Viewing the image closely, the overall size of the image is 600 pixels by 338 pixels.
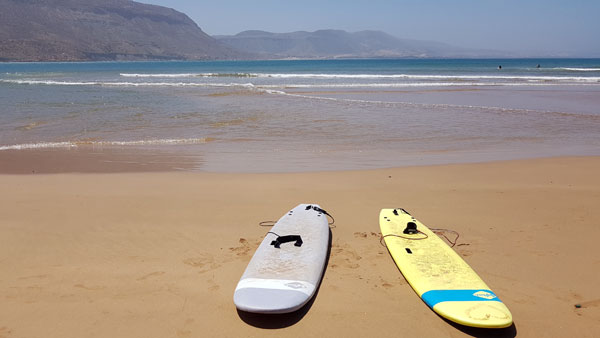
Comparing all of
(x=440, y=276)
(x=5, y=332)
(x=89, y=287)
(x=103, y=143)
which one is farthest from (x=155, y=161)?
(x=440, y=276)

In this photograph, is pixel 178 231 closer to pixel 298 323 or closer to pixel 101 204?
pixel 101 204

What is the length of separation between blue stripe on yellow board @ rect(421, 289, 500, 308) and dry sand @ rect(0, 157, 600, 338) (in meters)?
0.08

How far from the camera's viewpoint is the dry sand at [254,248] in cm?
296

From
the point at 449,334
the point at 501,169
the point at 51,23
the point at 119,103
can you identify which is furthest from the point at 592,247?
the point at 51,23

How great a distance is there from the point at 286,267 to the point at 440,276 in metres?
1.28

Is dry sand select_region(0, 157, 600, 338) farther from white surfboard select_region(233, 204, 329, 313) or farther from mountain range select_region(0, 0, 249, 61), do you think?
mountain range select_region(0, 0, 249, 61)

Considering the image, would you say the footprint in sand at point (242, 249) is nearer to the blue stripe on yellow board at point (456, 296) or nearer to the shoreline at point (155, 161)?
the blue stripe on yellow board at point (456, 296)

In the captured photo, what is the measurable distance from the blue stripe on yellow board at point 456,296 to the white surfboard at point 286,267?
2.83ft

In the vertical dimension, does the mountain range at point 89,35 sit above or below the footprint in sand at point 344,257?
above

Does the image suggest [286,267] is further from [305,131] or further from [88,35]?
[88,35]

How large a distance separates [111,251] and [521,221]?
174 inches

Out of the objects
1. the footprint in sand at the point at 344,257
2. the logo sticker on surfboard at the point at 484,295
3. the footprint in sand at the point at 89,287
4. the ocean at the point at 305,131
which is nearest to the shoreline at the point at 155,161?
the ocean at the point at 305,131

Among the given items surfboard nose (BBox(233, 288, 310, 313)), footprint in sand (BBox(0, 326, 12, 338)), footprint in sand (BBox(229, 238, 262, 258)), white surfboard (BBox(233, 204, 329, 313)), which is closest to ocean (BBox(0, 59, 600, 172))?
white surfboard (BBox(233, 204, 329, 313))

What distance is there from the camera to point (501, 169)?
7.05 meters
